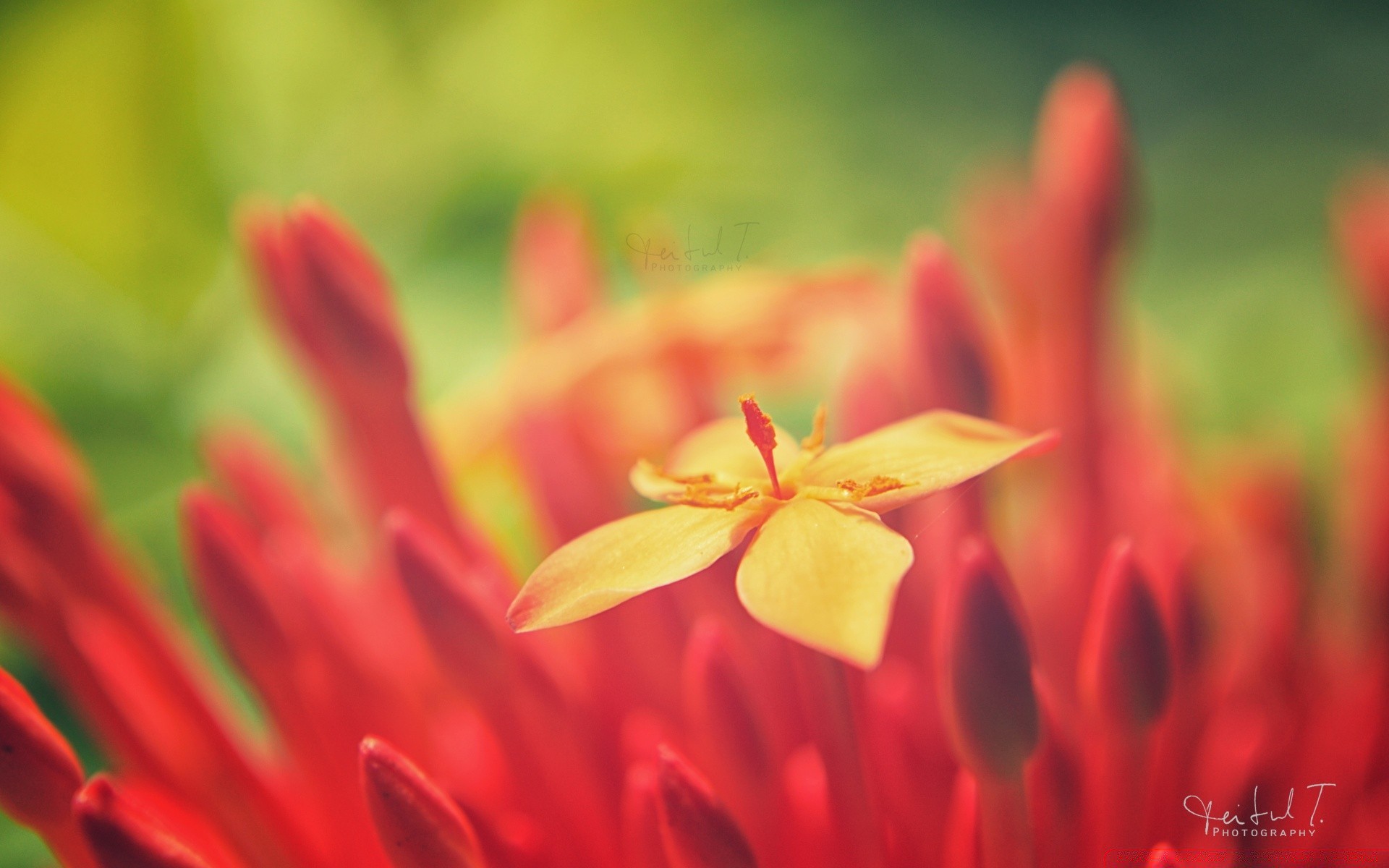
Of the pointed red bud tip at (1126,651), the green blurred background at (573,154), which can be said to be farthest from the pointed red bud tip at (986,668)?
the green blurred background at (573,154)

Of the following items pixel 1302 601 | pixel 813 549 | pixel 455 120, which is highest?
pixel 455 120

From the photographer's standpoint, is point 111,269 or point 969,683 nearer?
point 969,683

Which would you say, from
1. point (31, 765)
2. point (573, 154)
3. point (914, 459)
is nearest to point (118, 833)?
point (31, 765)

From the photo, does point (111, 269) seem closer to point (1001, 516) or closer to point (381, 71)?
point (381, 71)

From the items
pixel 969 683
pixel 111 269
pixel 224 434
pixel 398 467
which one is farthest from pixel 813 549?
pixel 111 269

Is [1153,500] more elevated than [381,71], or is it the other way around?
[381,71]

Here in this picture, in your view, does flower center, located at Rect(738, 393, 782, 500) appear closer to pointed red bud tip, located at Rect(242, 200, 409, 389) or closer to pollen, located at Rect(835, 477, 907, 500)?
pollen, located at Rect(835, 477, 907, 500)

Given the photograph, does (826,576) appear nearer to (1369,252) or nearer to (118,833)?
(118,833)

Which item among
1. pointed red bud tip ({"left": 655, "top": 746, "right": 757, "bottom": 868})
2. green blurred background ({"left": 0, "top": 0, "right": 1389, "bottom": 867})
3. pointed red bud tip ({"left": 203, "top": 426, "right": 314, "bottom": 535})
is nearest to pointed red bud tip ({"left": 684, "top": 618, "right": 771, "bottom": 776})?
pointed red bud tip ({"left": 655, "top": 746, "right": 757, "bottom": 868})

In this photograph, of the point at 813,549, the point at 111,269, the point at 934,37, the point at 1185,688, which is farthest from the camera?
the point at 934,37
